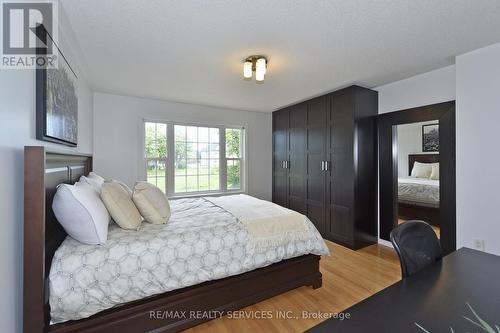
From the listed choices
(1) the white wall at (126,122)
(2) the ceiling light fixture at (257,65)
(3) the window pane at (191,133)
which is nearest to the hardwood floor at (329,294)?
(2) the ceiling light fixture at (257,65)

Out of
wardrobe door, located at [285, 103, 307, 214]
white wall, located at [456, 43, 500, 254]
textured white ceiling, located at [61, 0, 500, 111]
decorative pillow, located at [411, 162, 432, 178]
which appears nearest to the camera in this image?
textured white ceiling, located at [61, 0, 500, 111]

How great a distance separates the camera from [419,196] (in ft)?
10.3

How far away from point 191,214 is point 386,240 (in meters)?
2.91

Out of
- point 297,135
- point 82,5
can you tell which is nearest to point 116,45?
point 82,5

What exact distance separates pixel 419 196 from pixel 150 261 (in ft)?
11.1

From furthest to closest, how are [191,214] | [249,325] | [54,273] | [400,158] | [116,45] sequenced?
[400,158] < [191,214] < [116,45] < [249,325] < [54,273]

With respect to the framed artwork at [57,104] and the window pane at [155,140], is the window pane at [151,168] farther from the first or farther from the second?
the framed artwork at [57,104]

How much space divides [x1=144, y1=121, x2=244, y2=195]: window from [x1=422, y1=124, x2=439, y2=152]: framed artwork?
10.2 ft

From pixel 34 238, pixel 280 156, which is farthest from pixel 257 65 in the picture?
pixel 280 156

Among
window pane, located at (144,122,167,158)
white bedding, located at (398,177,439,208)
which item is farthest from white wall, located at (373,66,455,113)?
window pane, located at (144,122,167,158)

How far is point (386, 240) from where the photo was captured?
3.44m

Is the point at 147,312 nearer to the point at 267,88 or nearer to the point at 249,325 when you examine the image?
the point at 249,325

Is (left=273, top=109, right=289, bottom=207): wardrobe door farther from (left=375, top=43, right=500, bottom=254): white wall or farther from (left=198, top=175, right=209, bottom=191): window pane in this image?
(left=375, top=43, right=500, bottom=254): white wall

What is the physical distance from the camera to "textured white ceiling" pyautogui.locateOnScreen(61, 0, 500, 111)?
5.41 ft
